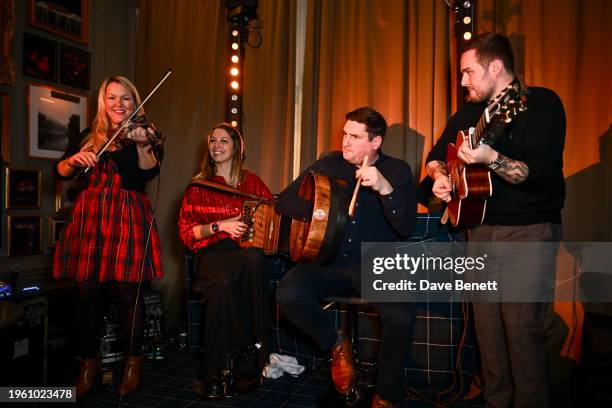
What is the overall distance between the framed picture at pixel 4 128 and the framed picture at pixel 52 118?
0.17 meters

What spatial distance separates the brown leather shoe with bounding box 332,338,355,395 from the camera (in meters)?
2.08

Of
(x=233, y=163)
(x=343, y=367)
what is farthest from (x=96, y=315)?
(x=343, y=367)

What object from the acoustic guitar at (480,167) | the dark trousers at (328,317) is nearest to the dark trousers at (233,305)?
the dark trousers at (328,317)

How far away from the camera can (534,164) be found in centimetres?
162

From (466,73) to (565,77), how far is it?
3.50 feet

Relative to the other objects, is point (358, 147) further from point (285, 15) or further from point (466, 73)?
point (285, 15)

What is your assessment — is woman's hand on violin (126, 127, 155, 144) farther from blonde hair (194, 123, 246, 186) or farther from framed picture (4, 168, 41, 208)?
framed picture (4, 168, 41, 208)

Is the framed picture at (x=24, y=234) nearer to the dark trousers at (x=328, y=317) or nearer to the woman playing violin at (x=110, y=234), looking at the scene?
the woman playing violin at (x=110, y=234)

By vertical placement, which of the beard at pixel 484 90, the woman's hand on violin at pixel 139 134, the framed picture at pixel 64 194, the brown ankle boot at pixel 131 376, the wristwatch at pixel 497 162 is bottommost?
the brown ankle boot at pixel 131 376

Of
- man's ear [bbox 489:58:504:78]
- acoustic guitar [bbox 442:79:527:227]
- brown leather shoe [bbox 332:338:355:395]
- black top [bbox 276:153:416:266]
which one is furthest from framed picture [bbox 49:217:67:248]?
man's ear [bbox 489:58:504:78]

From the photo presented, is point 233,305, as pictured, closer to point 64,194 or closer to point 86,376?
point 86,376

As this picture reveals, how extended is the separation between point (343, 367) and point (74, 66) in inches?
129

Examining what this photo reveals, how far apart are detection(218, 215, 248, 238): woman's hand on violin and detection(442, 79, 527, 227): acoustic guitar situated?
116 centimetres

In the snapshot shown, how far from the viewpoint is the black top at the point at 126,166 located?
231 centimetres
